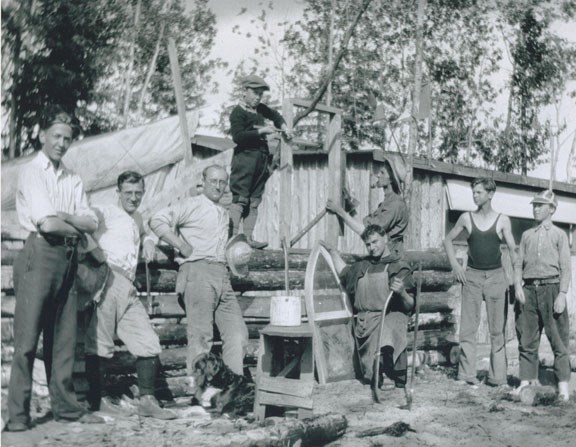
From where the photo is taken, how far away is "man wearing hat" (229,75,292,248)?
804cm

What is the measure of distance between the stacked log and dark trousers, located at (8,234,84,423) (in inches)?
24.3

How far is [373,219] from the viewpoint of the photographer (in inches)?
339

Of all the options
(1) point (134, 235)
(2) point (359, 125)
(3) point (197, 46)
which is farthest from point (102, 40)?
(1) point (134, 235)

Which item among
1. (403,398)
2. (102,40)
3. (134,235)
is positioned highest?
(102,40)

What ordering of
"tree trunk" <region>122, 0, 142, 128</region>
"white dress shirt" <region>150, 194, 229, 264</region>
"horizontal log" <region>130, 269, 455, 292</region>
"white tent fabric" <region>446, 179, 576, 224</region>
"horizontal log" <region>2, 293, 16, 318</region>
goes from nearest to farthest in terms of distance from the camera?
"horizontal log" <region>2, 293, 16, 318</region> → "white dress shirt" <region>150, 194, 229, 264</region> → "horizontal log" <region>130, 269, 455, 292</region> → "white tent fabric" <region>446, 179, 576, 224</region> → "tree trunk" <region>122, 0, 142, 128</region>

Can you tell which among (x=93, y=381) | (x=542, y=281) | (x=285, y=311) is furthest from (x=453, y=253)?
(x=93, y=381)

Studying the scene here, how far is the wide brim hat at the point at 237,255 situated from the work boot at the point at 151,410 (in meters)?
1.38

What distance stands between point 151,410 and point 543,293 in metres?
4.11

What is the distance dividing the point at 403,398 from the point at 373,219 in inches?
77.7

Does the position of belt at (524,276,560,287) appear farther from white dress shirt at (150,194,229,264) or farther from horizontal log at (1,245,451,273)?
white dress shirt at (150,194,229,264)

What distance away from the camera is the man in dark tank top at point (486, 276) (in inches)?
324

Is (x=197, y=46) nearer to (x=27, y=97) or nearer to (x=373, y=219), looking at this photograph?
(x=27, y=97)

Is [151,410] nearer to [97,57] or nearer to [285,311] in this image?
[285,311]

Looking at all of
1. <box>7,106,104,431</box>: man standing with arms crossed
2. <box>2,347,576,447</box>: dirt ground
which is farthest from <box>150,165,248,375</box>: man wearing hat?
<box>7,106,104,431</box>: man standing with arms crossed
